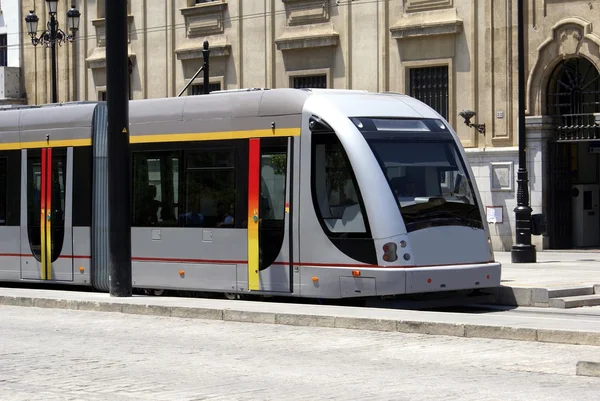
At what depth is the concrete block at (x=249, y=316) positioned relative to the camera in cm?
1620

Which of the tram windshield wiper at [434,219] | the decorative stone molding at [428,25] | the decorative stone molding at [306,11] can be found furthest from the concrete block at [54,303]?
the decorative stone molding at [306,11]

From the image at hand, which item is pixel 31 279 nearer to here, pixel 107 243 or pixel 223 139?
pixel 107 243

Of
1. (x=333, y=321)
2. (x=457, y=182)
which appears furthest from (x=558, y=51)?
(x=333, y=321)

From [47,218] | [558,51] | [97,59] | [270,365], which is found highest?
[97,59]

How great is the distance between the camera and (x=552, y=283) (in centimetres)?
2058

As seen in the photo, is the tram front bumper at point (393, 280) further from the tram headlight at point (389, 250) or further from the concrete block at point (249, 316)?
the concrete block at point (249, 316)

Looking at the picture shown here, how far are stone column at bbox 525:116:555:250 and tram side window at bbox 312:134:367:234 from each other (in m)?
14.6

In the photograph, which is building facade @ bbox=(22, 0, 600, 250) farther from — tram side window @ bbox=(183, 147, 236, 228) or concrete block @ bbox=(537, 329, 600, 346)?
concrete block @ bbox=(537, 329, 600, 346)

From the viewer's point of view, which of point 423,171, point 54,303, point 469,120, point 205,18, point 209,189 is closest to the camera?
point 423,171

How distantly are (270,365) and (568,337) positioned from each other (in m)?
3.11

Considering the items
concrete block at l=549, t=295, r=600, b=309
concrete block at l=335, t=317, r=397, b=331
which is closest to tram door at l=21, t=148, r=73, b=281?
concrete block at l=335, t=317, r=397, b=331

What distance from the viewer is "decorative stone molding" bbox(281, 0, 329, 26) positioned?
36.4 metres

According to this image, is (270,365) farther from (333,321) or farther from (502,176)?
(502,176)

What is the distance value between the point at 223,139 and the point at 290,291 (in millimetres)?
2688
